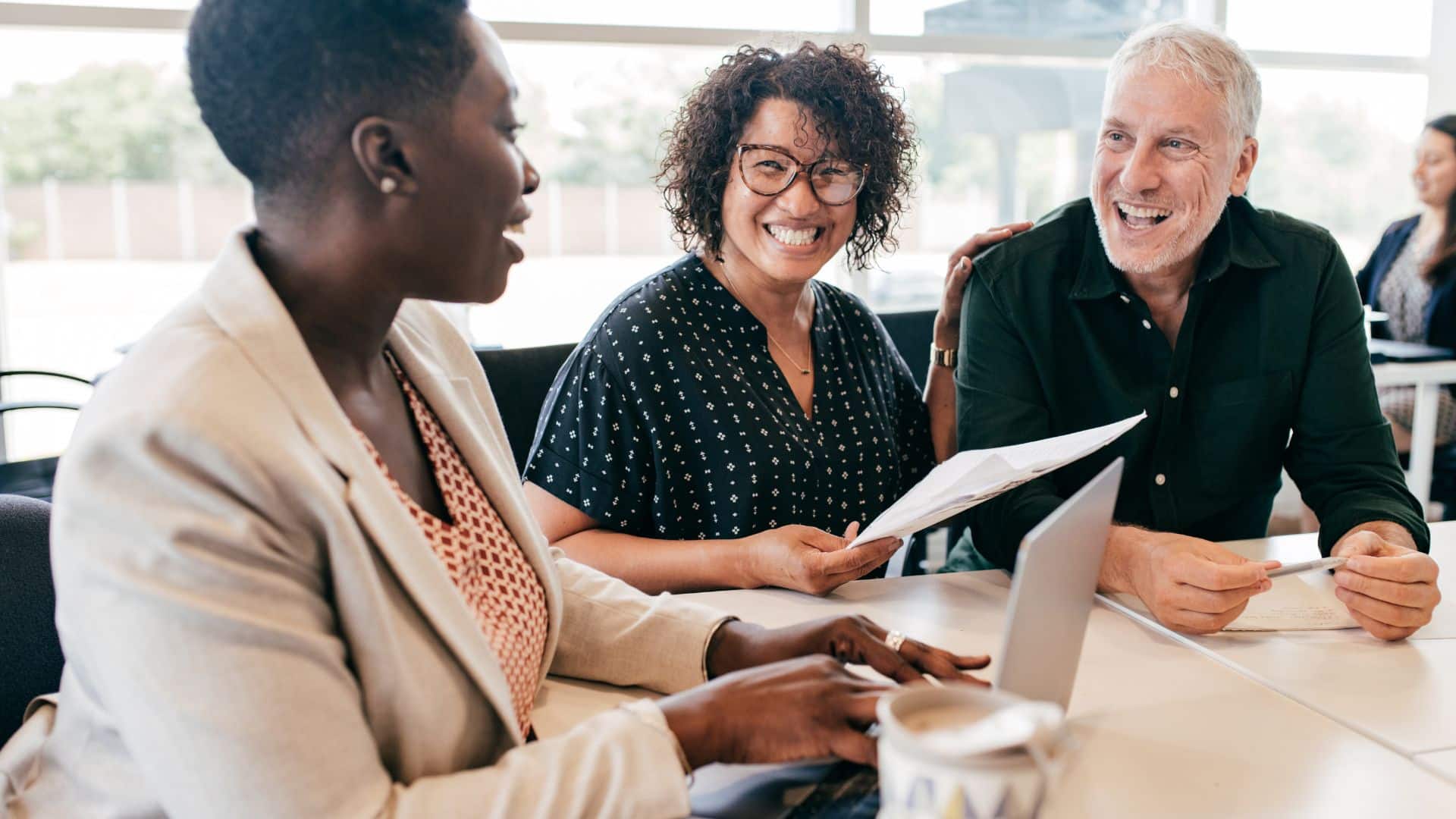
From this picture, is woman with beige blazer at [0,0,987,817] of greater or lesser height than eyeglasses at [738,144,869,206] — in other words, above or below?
below

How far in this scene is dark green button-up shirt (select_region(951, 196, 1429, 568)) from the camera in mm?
1839

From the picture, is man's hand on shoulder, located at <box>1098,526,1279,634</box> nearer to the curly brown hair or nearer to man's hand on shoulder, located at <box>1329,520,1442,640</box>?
man's hand on shoulder, located at <box>1329,520,1442,640</box>

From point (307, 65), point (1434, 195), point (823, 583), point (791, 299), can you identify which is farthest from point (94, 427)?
point (1434, 195)

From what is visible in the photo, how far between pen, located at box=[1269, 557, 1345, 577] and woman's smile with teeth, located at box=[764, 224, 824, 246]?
857mm

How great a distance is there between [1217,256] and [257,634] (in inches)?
65.0

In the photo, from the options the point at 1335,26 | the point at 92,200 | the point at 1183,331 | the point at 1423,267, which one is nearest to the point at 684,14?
the point at 92,200

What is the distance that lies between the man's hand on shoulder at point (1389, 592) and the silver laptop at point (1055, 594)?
0.47 m

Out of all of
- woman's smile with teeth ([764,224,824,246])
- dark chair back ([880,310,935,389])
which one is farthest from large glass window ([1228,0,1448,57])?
woman's smile with teeth ([764,224,824,246])

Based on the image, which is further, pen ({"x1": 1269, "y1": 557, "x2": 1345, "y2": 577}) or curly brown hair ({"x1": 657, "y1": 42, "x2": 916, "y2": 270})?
curly brown hair ({"x1": 657, "y1": 42, "x2": 916, "y2": 270})

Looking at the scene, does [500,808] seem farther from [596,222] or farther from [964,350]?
[596,222]

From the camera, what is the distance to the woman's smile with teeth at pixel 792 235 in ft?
6.09

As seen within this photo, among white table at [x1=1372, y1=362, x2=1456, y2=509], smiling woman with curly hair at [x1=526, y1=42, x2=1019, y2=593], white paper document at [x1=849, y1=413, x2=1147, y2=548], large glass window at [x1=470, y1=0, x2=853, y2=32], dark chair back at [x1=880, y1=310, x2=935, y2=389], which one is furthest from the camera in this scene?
large glass window at [x1=470, y1=0, x2=853, y2=32]

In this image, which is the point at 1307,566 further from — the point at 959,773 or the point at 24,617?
the point at 24,617

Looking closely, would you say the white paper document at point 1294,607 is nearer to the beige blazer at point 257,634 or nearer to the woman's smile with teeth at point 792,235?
the woman's smile with teeth at point 792,235
